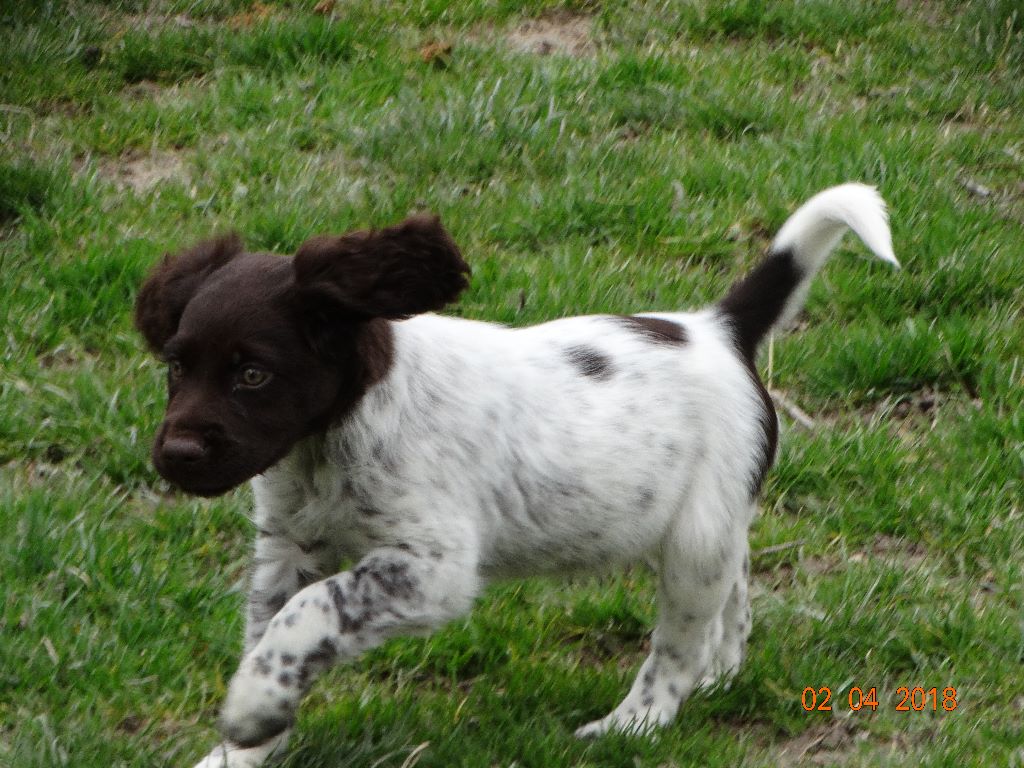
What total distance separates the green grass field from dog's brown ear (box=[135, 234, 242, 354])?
80 centimetres

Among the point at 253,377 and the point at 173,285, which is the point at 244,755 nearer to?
the point at 253,377

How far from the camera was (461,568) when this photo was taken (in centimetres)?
353

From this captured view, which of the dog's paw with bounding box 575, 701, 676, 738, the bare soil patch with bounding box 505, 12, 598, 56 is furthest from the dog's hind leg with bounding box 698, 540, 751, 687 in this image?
the bare soil patch with bounding box 505, 12, 598, 56

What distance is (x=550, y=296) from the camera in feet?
17.8

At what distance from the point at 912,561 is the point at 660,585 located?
1016mm

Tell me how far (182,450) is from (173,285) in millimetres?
556

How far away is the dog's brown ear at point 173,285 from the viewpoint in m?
3.54

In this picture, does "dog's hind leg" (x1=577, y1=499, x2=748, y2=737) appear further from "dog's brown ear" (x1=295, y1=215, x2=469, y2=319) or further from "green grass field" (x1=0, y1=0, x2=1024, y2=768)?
"dog's brown ear" (x1=295, y1=215, x2=469, y2=319)

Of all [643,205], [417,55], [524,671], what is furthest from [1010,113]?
[524,671]

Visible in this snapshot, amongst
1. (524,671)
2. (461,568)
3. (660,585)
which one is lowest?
(524,671)

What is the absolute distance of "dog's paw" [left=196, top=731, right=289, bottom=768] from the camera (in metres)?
3.47

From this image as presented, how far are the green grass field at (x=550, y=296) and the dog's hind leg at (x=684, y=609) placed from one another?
10 cm

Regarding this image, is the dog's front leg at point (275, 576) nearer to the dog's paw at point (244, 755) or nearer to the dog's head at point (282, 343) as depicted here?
the dog's paw at point (244, 755)

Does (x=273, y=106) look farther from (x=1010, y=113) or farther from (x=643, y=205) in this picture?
(x=1010, y=113)
